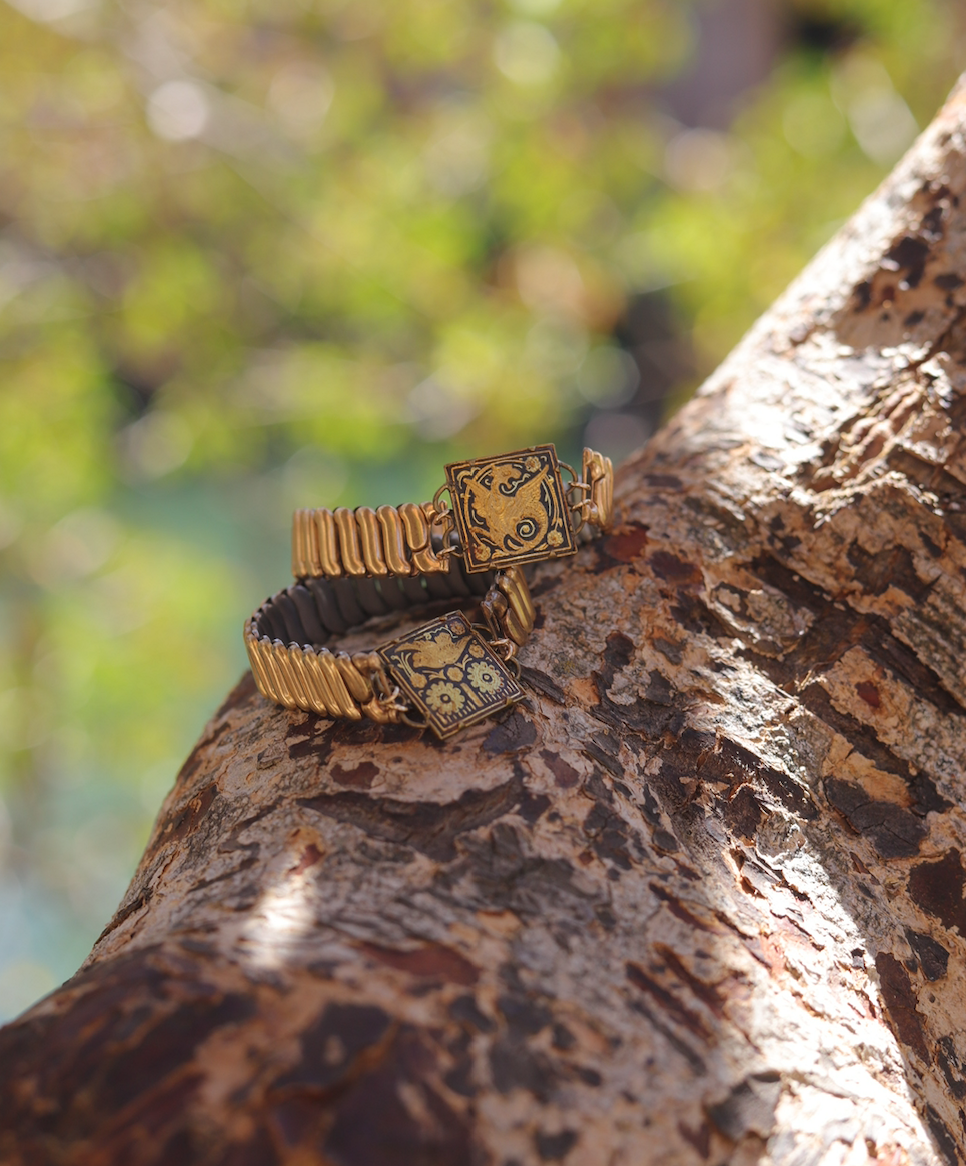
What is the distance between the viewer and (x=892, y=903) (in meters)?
1.16

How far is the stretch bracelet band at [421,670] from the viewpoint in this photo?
1214 millimetres

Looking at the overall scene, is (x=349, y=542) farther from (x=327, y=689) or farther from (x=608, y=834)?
(x=608, y=834)

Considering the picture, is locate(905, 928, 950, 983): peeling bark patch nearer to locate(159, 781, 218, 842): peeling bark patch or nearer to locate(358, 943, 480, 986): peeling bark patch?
locate(358, 943, 480, 986): peeling bark patch

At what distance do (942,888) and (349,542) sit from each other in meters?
1.02

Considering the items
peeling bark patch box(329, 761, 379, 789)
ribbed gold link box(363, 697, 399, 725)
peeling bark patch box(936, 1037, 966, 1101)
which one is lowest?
peeling bark patch box(936, 1037, 966, 1101)

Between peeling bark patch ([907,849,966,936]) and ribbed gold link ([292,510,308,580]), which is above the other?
ribbed gold link ([292,510,308,580])

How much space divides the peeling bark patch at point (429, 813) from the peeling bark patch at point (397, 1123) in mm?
261

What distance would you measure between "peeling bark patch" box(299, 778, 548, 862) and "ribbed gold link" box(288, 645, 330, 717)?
0.68 feet

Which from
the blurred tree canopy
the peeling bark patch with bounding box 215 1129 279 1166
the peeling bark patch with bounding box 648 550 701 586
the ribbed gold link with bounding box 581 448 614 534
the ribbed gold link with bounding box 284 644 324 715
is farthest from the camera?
the blurred tree canopy

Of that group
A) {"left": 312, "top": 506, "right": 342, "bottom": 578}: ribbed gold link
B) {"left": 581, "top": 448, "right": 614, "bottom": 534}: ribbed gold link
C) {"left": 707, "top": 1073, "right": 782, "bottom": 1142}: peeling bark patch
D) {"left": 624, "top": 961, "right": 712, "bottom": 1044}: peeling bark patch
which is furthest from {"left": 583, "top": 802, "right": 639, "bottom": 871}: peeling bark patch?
{"left": 312, "top": 506, "right": 342, "bottom": 578}: ribbed gold link

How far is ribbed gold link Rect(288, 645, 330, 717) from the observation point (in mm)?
1296

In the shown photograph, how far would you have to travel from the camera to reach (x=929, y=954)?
3.76 feet

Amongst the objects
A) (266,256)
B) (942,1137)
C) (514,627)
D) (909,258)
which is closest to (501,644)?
(514,627)

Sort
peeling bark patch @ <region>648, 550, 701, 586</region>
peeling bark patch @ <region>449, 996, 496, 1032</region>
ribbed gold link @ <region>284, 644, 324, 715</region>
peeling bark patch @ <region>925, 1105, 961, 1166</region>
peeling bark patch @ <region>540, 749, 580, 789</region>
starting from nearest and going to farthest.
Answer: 1. peeling bark patch @ <region>449, 996, 496, 1032</region>
2. peeling bark patch @ <region>925, 1105, 961, 1166</region>
3. peeling bark patch @ <region>540, 749, 580, 789</region>
4. ribbed gold link @ <region>284, 644, 324, 715</region>
5. peeling bark patch @ <region>648, 550, 701, 586</region>
